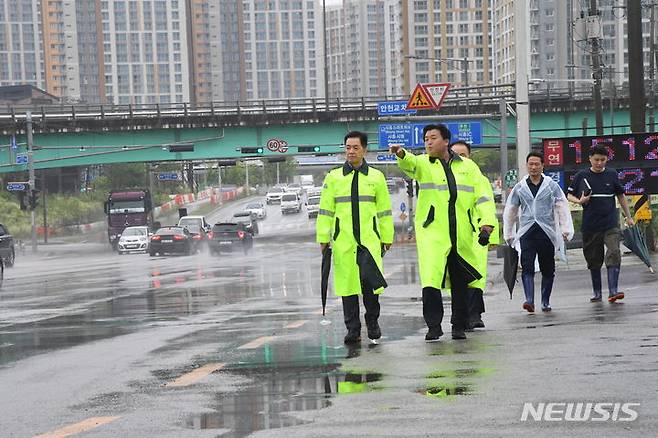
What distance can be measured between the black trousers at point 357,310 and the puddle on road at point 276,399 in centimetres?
195

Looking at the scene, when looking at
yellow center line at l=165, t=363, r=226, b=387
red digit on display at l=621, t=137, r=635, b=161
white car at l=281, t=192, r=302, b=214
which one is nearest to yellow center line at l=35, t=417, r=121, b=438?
yellow center line at l=165, t=363, r=226, b=387

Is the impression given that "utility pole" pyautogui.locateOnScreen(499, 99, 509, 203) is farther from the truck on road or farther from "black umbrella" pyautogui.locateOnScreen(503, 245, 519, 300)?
the truck on road

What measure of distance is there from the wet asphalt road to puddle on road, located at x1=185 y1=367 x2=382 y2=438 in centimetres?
1

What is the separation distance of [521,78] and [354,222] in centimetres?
1715

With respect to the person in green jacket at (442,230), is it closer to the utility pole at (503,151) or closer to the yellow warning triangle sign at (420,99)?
the yellow warning triangle sign at (420,99)

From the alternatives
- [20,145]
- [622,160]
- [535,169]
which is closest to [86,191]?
[20,145]

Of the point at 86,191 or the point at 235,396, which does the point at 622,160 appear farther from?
the point at 86,191

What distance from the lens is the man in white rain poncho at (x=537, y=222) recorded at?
532 inches

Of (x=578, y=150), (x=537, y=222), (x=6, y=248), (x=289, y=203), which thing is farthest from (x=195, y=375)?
(x=289, y=203)

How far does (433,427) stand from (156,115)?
62.5 meters

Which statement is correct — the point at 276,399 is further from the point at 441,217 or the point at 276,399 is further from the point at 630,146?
the point at 630,146

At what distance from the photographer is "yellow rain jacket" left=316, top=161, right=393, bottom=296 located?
1108 centimetres

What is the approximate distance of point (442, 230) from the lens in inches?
429

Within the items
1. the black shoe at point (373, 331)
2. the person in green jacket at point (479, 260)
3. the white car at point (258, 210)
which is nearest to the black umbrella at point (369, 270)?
the black shoe at point (373, 331)
